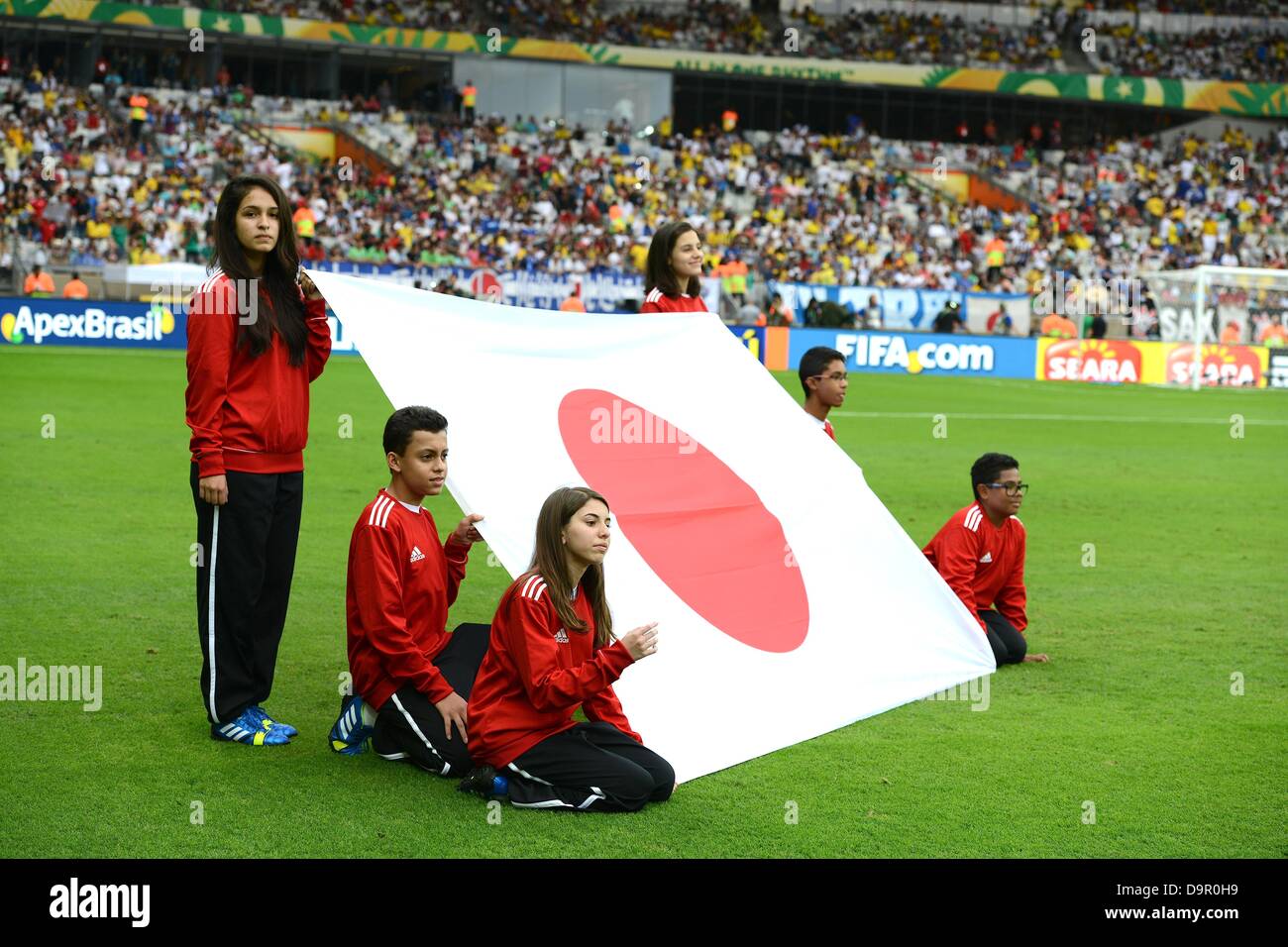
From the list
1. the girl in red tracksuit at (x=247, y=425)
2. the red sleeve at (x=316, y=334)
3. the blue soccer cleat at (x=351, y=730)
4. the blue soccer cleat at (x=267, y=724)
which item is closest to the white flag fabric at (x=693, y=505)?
the red sleeve at (x=316, y=334)

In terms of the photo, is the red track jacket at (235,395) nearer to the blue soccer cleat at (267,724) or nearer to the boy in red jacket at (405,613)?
the boy in red jacket at (405,613)

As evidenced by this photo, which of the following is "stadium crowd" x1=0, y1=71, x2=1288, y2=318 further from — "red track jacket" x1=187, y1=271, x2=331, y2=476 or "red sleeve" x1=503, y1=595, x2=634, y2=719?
"red sleeve" x1=503, y1=595, x2=634, y2=719

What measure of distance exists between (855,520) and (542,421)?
5.21 feet

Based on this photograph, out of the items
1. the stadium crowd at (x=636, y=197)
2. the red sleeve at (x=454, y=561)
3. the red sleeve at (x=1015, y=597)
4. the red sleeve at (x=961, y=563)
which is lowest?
the red sleeve at (x=1015, y=597)

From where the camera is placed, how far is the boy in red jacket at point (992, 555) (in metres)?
7.35

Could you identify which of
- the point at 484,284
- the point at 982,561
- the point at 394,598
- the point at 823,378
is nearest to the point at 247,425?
the point at 394,598

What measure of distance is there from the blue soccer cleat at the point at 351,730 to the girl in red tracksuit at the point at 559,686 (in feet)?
2.11

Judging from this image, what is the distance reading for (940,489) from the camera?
13.8 m

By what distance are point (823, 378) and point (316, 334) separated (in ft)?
9.29

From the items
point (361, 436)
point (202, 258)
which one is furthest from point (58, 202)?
point (361, 436)

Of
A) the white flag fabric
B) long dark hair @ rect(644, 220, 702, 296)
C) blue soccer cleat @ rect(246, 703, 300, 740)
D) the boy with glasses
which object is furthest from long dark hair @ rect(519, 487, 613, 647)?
the boy with glasses

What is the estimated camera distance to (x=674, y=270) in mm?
7105

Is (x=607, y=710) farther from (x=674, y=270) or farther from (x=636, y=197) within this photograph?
(x=636, y=197)

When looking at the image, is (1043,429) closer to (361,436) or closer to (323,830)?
(361,436)
